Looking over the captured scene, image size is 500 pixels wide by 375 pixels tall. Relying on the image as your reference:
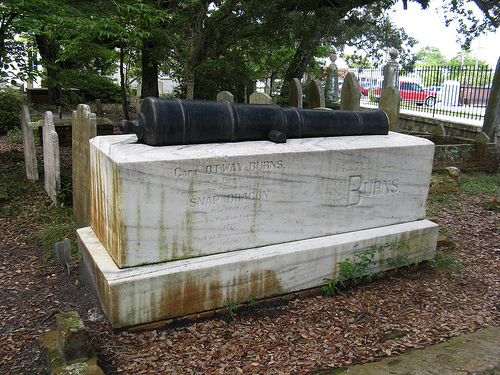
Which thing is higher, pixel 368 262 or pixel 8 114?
pixel 8 114

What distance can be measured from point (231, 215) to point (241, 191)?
208 mm

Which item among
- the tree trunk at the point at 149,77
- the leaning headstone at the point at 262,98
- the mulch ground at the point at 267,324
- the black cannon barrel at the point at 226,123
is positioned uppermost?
the tree trunk at the point at 149,77

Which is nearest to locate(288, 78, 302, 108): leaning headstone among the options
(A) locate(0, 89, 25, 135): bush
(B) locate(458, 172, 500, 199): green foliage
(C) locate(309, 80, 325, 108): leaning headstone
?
(C) locate(309, 80, 325, 108): leaning headstone

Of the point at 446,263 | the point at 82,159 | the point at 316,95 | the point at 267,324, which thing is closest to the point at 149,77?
the point at 316,95

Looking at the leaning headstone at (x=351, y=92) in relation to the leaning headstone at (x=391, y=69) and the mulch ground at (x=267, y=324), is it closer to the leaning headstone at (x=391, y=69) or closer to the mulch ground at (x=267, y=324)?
the mulch ground at (x=267, y=324)

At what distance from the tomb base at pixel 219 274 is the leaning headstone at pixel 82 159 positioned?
81 cm

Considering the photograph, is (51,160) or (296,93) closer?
(51,160)

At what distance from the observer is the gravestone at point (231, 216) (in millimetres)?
3102

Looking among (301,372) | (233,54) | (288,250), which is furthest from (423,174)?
(233,54)

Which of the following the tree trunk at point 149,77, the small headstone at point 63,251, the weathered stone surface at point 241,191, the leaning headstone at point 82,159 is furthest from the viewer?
the tree trunk at point 149,77

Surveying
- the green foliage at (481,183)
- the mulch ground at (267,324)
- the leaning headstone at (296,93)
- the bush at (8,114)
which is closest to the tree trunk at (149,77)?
the bush at (8,114)

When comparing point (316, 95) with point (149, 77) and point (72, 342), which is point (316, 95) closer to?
point (149, 77)

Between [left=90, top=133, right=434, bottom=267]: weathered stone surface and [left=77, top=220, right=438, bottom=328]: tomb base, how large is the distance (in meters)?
0.09

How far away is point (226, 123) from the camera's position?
11.6 feet
